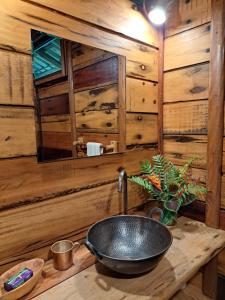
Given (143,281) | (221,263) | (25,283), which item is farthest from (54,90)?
(221,263)

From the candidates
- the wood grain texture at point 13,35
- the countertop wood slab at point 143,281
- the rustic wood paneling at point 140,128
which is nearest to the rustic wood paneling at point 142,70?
the rustic wood paneling at point 140,128

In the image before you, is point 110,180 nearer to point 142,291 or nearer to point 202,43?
point 142,291

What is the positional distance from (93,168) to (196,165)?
0.66 metres

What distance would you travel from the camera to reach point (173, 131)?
1463 mm

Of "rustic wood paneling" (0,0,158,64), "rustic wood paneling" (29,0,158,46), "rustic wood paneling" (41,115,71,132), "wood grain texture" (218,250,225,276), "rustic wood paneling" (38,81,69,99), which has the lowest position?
"wood grain texture" (218,250,225,276)

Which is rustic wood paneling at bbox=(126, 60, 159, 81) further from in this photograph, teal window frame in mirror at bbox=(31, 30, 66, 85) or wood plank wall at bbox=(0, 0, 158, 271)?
teal window frame in mirror at bbox=(31, 30, 66, 85)

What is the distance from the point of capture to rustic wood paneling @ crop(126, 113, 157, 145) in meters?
1.33

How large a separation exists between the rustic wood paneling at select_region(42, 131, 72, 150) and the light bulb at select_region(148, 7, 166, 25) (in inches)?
33.7

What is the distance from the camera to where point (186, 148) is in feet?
4.61

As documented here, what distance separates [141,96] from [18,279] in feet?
3.72

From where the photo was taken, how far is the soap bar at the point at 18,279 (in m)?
0.77

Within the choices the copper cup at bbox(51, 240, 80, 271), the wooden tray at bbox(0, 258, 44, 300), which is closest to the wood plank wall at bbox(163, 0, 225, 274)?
the copper cup at bbox(51, 240, 80, 271)

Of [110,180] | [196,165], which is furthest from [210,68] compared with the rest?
[110,180]

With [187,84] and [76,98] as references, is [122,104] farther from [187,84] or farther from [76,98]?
[187,84]
